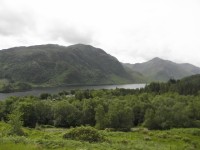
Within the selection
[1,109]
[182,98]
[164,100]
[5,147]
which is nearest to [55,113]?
[1,109]

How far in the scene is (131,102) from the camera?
136 meters

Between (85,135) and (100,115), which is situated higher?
(85,135)

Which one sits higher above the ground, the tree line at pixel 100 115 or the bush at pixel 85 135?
the bush at pixel 85 135

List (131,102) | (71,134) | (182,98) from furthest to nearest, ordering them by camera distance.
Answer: (182,98) → (131,102) → (71,134)

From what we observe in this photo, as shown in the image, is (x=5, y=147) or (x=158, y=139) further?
(x=158, y=139)

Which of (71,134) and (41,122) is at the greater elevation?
(71,134)

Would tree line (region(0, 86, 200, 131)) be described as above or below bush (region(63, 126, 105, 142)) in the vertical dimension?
below

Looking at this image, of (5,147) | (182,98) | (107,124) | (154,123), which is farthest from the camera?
(182,98)

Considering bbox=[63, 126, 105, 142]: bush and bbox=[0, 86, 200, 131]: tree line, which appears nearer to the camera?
bbox=[63, 126, 105, 142]: bush

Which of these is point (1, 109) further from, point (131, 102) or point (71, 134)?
point (71, 134)

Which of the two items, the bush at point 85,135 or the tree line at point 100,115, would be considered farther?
the tree line at point 100,115

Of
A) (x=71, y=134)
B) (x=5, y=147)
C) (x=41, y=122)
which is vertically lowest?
(x=41, y=122)

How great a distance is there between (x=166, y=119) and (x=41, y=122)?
54326mm

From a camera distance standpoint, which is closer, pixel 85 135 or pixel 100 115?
pixel 85 135
